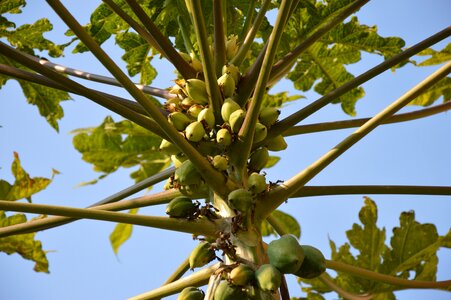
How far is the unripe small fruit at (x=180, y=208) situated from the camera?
72.7 inches

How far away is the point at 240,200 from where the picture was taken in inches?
71.2

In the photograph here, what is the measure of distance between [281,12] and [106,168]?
182 centimetres

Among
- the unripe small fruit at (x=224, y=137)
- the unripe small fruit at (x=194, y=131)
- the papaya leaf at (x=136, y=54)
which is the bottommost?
the unripe small fruit at (x=224, y=137)

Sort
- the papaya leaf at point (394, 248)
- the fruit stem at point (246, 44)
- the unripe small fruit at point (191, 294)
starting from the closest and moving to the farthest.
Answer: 1. the unripe small fruit at point (191, 294)
2. the fruit stem at point (246, 44)
3. the papaya leaf at point (394, 248)

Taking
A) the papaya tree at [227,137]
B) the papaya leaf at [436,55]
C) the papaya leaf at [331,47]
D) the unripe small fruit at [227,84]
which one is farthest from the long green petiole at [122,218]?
the papaya leaf at [436,55]

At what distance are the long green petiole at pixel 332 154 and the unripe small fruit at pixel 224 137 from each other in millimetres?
276

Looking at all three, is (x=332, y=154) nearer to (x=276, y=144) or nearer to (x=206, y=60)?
(x=276, y=144)

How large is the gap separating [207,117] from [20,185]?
152cm

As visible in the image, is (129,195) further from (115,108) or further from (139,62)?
(139,62)

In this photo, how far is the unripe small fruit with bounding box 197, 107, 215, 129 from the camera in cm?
215

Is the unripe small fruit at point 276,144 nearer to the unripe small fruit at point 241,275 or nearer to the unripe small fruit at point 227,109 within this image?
the unripe small fruit at point 227,109

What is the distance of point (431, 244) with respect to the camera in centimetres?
299

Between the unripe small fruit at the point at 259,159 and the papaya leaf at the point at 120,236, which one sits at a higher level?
the papaya leaf at the point at 120,236

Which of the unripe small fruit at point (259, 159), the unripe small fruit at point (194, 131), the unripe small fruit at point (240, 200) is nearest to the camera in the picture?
the unripe small fruit at point (240, 200)
